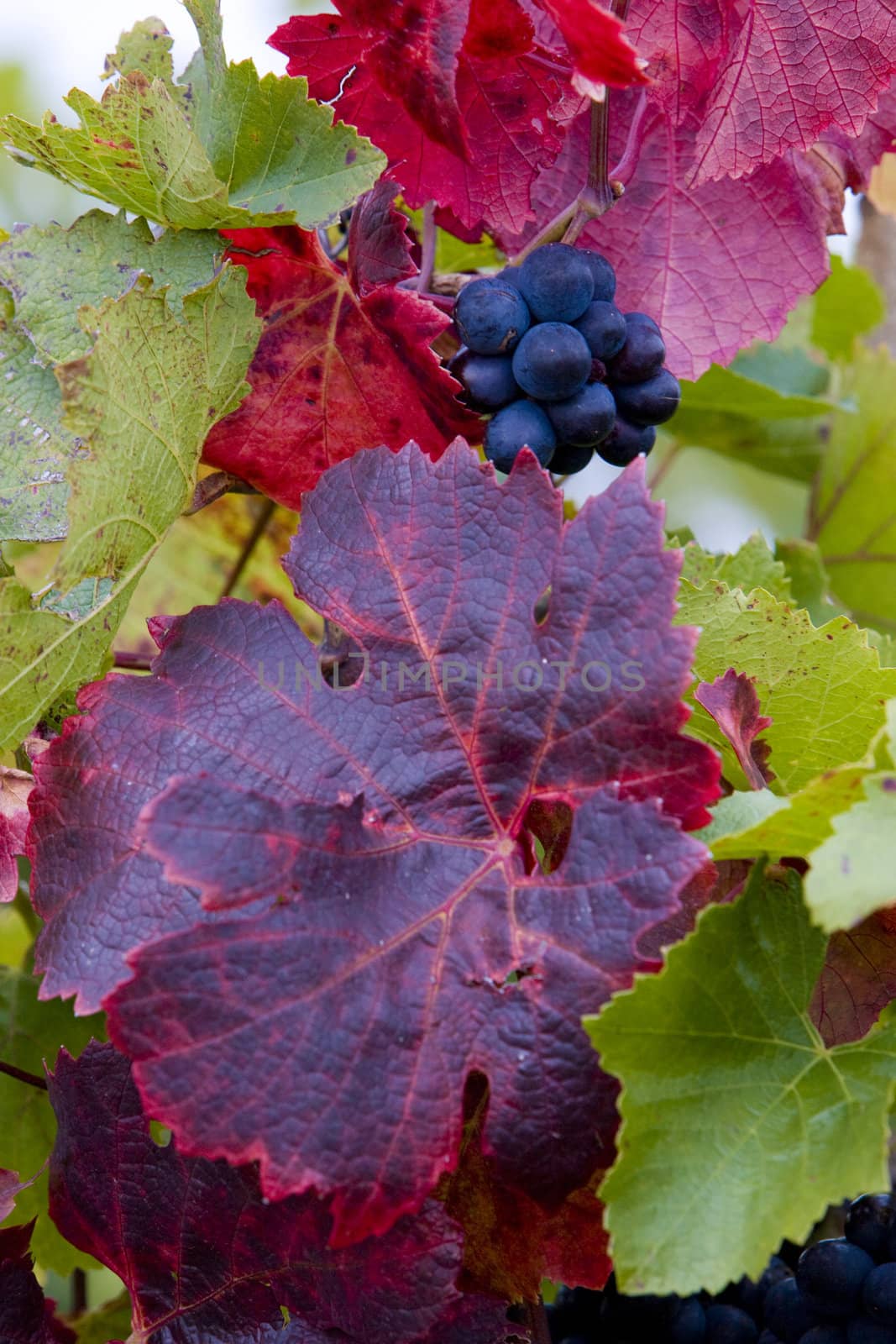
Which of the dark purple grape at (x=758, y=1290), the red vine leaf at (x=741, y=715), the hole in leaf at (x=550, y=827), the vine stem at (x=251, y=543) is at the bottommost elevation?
the dark purple grape at (x=758, y=1290)

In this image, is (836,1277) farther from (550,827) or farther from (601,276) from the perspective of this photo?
(601,276)

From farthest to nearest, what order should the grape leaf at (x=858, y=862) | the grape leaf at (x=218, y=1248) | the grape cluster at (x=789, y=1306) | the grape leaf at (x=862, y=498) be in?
the grape leaf at (x=862, y=498) < the grape cluster at (x=789, y=1306) < the grape leaf at (x=218, y=1248) < the grape leaf at (x=858, y=862)

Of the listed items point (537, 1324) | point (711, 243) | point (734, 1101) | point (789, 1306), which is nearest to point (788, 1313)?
point (789, 1306)

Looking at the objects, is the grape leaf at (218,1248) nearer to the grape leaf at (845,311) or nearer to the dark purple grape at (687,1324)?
the dark purple grape at (687,1324)

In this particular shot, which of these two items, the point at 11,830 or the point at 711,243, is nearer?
the point at 11,830

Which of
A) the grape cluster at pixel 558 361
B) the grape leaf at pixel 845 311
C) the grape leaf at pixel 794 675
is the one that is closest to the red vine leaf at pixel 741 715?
the grape leaf at pixel 794 675

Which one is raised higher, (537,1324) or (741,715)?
(741,715)
